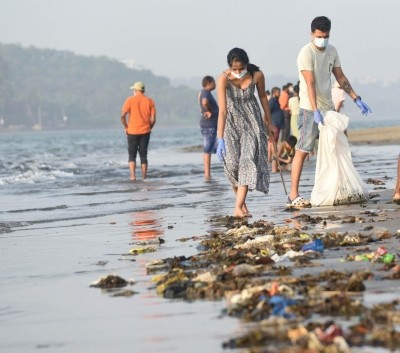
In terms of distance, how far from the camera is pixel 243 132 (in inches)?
457

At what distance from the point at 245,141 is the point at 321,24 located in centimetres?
132

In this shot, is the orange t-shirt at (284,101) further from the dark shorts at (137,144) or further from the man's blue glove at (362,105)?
the man's blue glove at (362,105)

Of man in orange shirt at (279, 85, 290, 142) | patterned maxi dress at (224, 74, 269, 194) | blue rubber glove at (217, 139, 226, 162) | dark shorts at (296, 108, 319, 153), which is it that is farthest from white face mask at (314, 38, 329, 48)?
man in orange shirt at (279, 85, 290, 142)

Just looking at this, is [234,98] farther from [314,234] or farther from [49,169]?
[49,169]

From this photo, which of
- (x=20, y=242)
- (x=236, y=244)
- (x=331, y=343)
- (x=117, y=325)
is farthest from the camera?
(x=20, y=242)

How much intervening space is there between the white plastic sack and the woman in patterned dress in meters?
0.57

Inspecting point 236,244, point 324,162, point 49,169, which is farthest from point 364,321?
point 49,169

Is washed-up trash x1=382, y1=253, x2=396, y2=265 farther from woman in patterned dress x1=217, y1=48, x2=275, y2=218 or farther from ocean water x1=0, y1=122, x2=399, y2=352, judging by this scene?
woman in patterned dress x1=217, y1=48, x2=275, y2=218

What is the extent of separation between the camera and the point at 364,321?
537 cm

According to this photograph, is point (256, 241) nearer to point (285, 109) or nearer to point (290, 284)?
point (290, 284)

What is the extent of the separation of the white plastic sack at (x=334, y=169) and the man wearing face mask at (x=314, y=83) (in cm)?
12

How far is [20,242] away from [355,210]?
305 centimetres

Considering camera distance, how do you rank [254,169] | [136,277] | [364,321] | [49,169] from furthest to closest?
[49,169]
[254,169]
[136,277]
[364,321]

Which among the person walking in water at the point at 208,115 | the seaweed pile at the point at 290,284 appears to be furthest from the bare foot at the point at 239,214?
the person walking in water at the point at 208,115
